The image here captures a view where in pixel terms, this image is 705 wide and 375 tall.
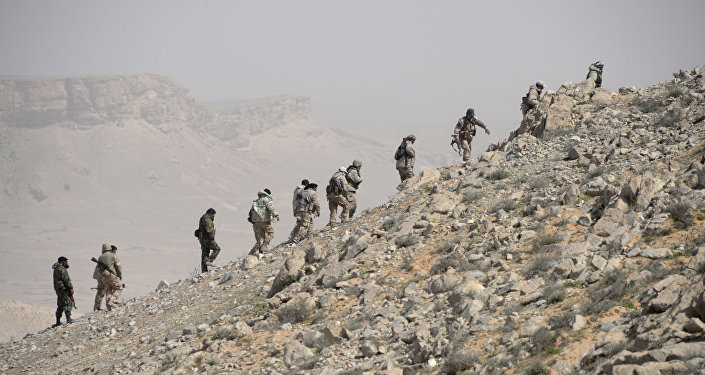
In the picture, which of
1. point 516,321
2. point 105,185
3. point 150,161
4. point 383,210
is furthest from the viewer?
point 150,161

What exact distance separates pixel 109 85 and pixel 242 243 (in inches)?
3148

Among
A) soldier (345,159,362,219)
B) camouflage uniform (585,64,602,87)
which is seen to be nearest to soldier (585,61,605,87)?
camouflage uniform (585,64,602,87)

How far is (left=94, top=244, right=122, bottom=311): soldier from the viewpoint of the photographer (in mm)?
17203

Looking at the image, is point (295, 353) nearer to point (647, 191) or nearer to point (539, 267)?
point (539, 267)

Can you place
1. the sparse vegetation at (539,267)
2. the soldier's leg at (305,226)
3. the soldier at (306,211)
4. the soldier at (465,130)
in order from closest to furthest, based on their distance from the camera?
the sparse vegetation at (539,267) → the soldier at (306,211) → the soldier's leg at (305,226) → the soldier at (465,130)

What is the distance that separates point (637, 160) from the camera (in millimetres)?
12211

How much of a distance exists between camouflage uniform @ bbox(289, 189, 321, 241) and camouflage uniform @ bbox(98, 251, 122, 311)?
15.1 ft

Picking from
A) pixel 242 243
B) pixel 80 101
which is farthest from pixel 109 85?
pixel 242 243

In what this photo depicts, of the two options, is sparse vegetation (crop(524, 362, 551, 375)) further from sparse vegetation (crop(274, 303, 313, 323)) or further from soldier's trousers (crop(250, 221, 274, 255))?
soldier's trousers (crop(250, 221, 274, 255))

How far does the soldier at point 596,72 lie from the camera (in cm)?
1930

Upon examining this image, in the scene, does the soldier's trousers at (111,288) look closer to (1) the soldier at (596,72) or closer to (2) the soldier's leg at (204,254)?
(2) the soldier's leg at (204,254)

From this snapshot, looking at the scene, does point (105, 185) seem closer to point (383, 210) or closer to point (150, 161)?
point (150, 161)

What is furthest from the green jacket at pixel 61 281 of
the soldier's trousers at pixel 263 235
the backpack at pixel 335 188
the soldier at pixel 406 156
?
the soldier at pixel 406 156

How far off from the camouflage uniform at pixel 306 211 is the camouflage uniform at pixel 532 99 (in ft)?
21.3
